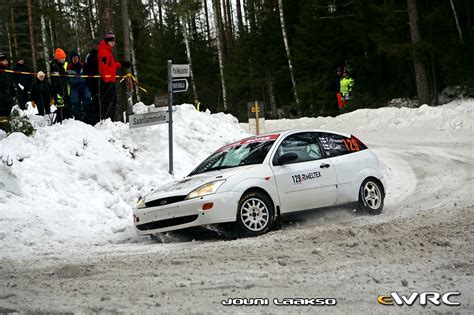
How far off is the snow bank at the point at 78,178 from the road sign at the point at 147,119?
0.88 meters

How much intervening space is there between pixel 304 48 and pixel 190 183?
2430cm

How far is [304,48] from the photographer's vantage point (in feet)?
105

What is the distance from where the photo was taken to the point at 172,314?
4.66 meters

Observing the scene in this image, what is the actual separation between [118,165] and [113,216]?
6.86ft

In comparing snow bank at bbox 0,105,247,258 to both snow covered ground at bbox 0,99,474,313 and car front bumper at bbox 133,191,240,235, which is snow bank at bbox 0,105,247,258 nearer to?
snow covered ground at bbox 0,99,474,313

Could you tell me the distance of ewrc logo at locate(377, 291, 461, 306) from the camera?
486cm

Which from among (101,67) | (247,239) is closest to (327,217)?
(247,239)

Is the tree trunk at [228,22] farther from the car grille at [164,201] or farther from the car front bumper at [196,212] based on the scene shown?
the car front bumper at [196,212]

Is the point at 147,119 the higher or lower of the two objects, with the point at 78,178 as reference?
higher

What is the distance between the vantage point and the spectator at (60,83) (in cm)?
1481

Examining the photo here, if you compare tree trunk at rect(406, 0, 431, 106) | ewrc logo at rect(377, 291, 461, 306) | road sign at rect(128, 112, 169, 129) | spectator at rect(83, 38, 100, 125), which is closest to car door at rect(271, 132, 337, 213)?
road sign at rect(128, 112, 169, 129)

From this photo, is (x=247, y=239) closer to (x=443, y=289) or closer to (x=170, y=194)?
(x=170, y=194)

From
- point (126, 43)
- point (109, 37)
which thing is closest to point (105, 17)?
point (126, 43)

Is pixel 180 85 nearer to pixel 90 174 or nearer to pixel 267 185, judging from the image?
pixel 90 174
